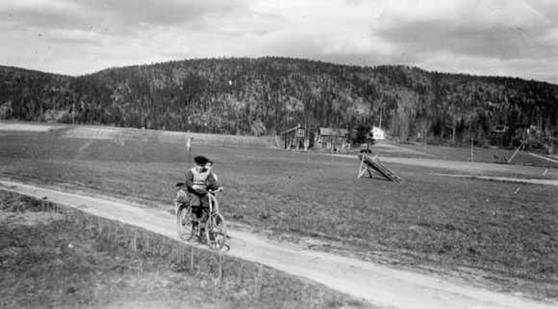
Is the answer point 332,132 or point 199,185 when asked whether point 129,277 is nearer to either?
point 199,185

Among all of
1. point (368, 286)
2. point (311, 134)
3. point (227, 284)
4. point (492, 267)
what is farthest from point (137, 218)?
point (311, 134)

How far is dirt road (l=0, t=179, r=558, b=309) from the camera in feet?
35.0

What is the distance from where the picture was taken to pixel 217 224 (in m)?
14.6

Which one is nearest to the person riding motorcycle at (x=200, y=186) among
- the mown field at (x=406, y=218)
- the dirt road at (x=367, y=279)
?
the dirt road at (x=367, y=279)

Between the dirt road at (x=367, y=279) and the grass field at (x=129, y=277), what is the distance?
0.83 metres

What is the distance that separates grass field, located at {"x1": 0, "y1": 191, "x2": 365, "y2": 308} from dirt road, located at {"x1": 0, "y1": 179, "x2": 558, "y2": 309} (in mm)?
833

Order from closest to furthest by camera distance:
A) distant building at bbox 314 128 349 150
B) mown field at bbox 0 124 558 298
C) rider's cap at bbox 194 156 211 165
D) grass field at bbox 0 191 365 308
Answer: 1. grass field at bbox 0 191 365 308
2. mown field at bbox 0 124 558 298
3. rider's cap at bbox 194 156 211 165
4. distant building at bbox 314 128 349 150

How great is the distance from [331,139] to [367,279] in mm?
122954

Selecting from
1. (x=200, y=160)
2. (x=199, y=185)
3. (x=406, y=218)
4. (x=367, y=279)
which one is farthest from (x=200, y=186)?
(x=406, y=218)

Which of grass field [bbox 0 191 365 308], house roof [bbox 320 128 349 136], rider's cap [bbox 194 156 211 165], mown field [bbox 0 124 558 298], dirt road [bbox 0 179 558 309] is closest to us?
grass field [bbox 0 191 365 308]

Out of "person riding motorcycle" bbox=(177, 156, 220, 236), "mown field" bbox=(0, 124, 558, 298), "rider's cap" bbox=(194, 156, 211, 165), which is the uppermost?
"rider's cap" bbox=(194, 156, 211, 165)

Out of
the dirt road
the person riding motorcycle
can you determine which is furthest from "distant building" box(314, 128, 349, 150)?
the person riding motorcycle

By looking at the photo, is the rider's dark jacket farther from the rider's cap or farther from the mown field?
the mown field

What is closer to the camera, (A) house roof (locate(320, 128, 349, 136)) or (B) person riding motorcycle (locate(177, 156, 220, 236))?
(B) person riding motorcycle (locate(177, 156, 220, 236))
